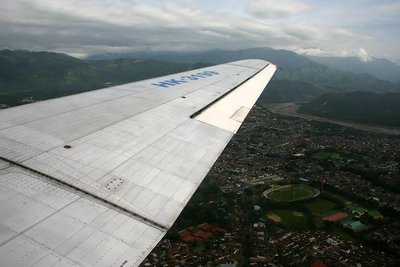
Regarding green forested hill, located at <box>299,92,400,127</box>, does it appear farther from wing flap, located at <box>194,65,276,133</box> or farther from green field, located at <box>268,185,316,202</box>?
wing flap, located at <box>194,65,276,133</box>

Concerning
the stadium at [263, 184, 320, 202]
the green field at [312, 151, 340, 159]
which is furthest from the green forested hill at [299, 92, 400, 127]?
the stadium at [263, 184, 320, 202]

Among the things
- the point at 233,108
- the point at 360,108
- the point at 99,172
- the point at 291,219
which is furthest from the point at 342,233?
the point at 360,108

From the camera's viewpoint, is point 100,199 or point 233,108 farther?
point 233,108

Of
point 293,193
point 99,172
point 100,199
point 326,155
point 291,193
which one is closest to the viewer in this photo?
point 100,199

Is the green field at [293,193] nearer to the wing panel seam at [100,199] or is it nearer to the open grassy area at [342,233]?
the open grassy area at [342,233]

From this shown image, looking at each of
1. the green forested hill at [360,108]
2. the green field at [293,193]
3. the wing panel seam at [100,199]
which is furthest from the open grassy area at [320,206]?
the green forested hill at [360,108]

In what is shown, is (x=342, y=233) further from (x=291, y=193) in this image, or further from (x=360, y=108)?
Result: (x=360, y=108)
